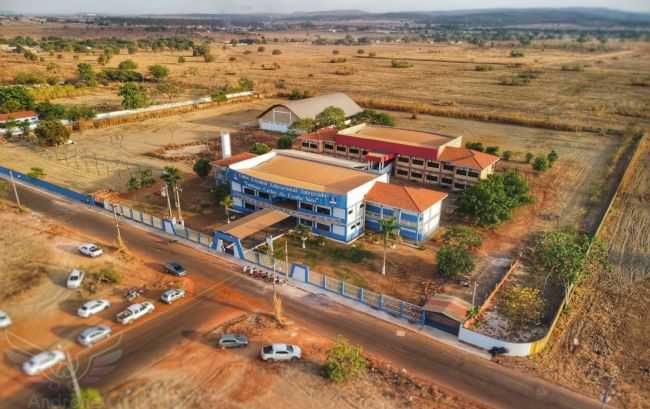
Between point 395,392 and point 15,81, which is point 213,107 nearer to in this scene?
point 15,81

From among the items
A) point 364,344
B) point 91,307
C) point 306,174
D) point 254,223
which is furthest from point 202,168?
point 364,344

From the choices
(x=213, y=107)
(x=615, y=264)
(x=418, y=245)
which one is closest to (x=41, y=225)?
(x=418, y=245)

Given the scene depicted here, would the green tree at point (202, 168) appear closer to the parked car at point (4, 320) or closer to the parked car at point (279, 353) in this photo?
the parked car at point (4, 320)

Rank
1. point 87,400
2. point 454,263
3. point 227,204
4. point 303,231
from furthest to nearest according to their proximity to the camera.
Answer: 1. point 227,204
2. point 303,231
3. point 454,263
4. point 87,400

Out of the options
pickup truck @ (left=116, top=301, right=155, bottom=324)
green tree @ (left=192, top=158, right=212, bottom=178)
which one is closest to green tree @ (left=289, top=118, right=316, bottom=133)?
green tree @ (left=192, top=158, right=212, bottom=178)

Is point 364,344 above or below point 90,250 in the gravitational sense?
below

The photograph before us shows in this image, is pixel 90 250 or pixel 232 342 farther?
pixel 90 250

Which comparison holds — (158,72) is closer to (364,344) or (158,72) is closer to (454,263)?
(454,263)
